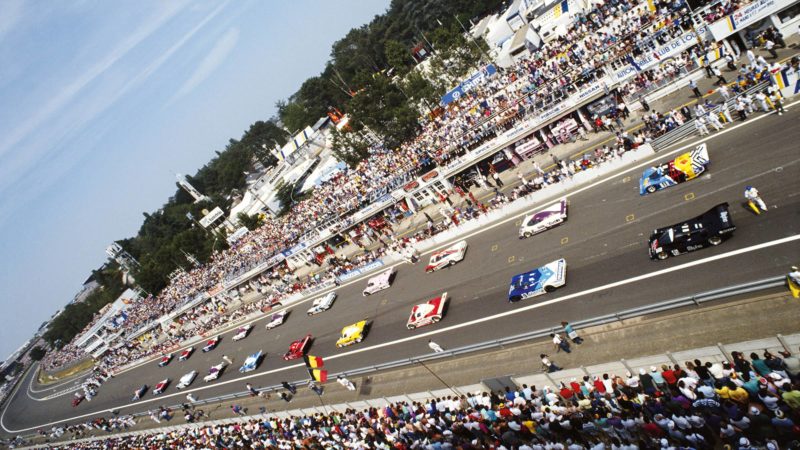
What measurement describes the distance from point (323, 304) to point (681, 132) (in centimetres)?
3688

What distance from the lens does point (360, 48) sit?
136m

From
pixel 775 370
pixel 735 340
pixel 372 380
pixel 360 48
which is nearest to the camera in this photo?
pixel 775 370

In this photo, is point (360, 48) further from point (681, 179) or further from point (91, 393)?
point (681, 179)

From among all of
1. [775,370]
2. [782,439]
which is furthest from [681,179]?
[782,439]

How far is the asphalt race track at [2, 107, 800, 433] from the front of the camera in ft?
76.0

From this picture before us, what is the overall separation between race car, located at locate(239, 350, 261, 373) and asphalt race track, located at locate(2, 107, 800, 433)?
2.42ft

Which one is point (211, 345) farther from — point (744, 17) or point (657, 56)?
point (744, 17)

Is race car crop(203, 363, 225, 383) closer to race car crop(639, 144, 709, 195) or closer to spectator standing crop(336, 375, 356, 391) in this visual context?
spectator standing crop(336, 375, 356, 391)

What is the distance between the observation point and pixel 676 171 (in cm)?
3041

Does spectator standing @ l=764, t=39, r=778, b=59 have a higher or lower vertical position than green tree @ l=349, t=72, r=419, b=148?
lower

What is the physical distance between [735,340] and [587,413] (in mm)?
6909

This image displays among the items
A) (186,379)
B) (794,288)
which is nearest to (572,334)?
(794,288)

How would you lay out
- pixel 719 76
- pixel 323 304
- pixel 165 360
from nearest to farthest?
1. pixel 719 76
2. pixel 323 304
3. pixel 165 360

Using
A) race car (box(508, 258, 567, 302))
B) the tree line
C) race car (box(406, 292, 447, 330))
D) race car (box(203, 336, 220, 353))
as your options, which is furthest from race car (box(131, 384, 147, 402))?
race car (box(508, 258, 567, 302))
